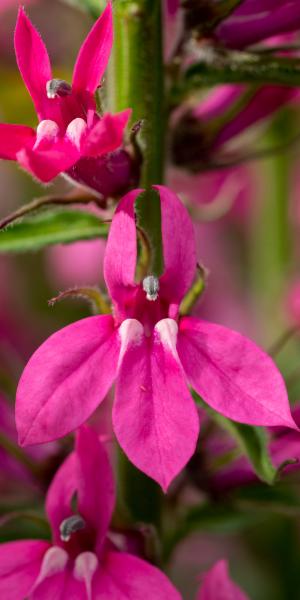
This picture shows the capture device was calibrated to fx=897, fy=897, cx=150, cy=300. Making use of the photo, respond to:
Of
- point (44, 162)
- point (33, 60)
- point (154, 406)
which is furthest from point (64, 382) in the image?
point (33, 60)

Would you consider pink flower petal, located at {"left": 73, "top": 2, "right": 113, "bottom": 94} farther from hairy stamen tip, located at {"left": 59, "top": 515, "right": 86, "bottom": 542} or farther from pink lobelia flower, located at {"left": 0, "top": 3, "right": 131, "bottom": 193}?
hairy stamen tip, located at {"left": 59, "top": 515, "right": 86, "bottom": 542}

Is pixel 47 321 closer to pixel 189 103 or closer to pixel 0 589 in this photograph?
pixel 189 103

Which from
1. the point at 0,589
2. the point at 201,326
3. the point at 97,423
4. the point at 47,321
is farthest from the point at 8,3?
the point at 0,589

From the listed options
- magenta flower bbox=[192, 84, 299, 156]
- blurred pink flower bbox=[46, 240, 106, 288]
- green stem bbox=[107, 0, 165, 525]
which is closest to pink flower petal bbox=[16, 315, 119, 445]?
green stem bbox=[107, 0, 165, 525]

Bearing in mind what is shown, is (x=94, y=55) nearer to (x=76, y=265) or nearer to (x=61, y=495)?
(x=61, y=495)

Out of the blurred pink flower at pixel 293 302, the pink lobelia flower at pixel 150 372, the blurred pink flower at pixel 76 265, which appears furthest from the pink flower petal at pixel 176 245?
the blurred pink flower at pixel 76 265

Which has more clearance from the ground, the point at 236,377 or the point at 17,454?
the point at 236,377

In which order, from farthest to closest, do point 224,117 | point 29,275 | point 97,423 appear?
point 29,275
point 97,423
point 224,117
